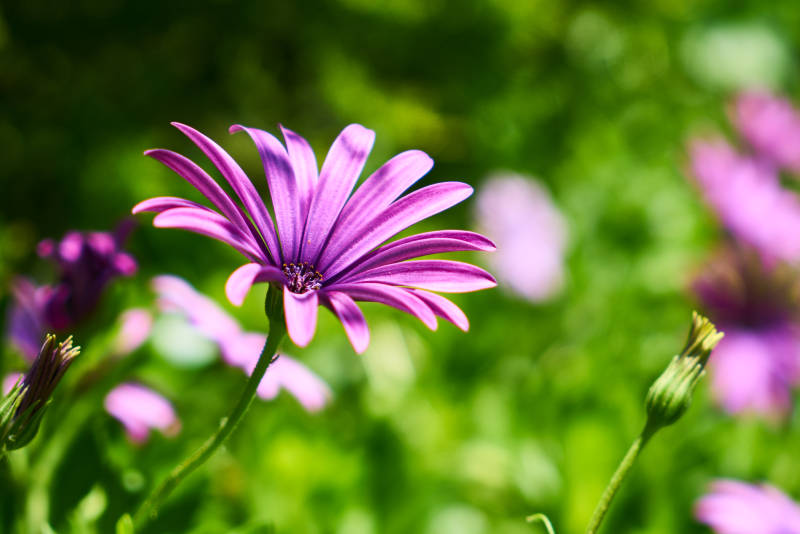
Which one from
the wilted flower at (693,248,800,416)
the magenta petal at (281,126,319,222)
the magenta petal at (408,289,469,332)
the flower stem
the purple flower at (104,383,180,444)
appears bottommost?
the purple flower at (104,383,180,444)

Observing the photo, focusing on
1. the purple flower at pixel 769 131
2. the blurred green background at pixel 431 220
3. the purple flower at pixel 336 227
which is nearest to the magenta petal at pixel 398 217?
the purple flower at pixel 336 227

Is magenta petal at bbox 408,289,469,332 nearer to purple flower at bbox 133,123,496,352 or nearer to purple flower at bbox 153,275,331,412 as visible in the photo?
purple flower at bbox 133,123,496,352

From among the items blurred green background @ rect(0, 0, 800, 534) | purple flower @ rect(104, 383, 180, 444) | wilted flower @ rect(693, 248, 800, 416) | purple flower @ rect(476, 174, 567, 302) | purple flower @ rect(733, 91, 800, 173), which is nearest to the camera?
purple flower @ rect(104, 383, 180, 444)

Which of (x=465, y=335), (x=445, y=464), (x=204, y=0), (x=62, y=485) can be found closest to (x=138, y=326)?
(x=62, y=485)

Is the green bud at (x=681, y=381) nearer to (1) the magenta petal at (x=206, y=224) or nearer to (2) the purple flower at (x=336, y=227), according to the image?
(2) the purple flower at (x=336, y=227)

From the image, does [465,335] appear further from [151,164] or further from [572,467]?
[151,164]

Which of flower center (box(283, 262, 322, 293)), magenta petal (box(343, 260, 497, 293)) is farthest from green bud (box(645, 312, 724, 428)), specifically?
flower center (box(283, 262, 322, 293))
